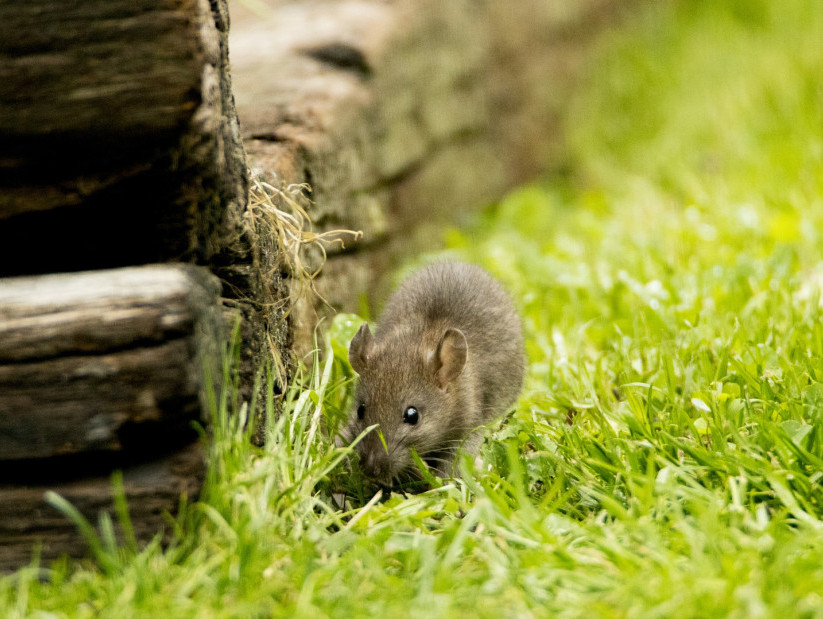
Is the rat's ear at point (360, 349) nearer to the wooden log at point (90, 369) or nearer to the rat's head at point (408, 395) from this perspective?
the rat's head at point (408, 395)

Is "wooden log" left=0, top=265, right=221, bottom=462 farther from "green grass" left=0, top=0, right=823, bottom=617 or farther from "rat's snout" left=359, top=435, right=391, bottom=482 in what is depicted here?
"rat's snout" left=359, top=435, right=391, bottom=482

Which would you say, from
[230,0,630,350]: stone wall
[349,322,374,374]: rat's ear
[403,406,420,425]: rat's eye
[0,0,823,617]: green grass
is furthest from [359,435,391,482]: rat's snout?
[230,0,630,350]: stone wall

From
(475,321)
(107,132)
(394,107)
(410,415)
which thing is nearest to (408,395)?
(410,415)

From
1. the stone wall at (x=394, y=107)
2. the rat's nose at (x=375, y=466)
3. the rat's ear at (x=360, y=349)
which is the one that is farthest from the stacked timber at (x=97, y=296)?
the stone wall at (x=394, y=107)

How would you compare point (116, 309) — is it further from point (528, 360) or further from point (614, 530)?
point (528, 360)

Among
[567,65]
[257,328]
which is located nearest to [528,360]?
[257,328]
